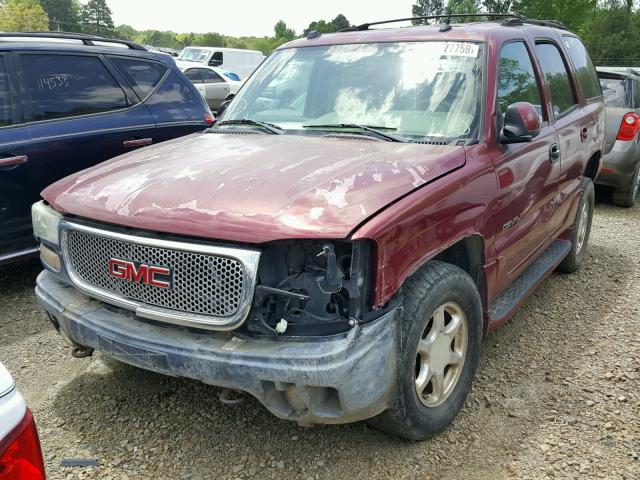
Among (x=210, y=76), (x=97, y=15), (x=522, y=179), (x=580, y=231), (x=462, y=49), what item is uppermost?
(x=97, y=15)

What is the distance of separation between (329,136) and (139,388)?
173 centimetres

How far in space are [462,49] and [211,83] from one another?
13.9m

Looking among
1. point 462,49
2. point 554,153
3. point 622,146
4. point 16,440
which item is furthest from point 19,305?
point 622,146

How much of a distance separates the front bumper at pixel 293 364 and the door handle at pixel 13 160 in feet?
7.96

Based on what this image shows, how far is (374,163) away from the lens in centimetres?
277

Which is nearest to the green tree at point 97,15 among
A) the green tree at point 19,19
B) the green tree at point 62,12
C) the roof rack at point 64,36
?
the green tree at point 62,12

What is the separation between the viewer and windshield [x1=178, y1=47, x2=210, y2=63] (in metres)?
22.6

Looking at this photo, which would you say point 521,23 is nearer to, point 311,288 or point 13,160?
point 311,288

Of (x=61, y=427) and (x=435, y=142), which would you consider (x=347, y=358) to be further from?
(x=61, y=427)

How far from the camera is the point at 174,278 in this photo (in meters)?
2.42

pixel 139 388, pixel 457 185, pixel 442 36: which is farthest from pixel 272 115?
pixel 139 388

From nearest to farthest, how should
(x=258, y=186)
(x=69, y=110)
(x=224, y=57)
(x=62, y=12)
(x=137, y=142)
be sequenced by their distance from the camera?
(x=258, y=186)
(x=69, y=110)
(x=137, y=142)
(x=224, y=57)
(x=62, y=12)

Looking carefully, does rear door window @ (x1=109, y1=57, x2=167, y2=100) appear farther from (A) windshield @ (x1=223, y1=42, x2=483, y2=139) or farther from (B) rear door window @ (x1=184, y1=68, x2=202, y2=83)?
(B) rear door window @ (x1=184, y1=68, x2=202, y2=83)

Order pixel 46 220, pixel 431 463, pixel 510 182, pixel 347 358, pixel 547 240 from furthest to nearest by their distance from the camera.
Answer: pixel 547 240 < pixel 510 182 < pixel 46 220 < pixel 431 463 < pixel 347 358
